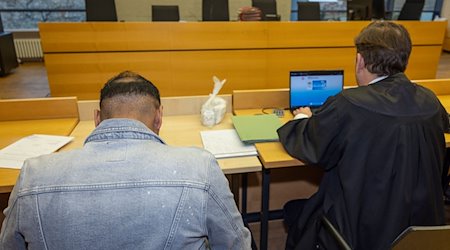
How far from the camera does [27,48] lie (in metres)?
7.08

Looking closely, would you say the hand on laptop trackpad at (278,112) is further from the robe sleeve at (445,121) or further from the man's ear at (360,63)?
the robe sleeve at (445,121)

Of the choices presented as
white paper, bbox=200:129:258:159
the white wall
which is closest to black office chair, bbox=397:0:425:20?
the white wall

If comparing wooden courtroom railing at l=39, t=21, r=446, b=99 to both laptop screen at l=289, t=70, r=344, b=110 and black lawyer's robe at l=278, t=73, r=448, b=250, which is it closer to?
laptop screen at l=289, t=70, r=344, b=110

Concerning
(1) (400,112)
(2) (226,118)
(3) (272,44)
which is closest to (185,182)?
(1) (400,112)

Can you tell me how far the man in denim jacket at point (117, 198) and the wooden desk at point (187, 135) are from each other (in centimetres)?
57

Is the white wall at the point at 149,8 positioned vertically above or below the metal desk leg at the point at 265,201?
above

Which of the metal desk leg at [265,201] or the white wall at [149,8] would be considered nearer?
the metal desk leg at [265,201]

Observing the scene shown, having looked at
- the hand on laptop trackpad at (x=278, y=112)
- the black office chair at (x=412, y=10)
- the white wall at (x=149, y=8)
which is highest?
the white wall at (x=149, y=8)

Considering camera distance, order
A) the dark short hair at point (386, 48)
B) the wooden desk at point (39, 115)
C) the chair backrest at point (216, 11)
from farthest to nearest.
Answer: the chair backrest at point (216, 11)
the wooden desk at point (39, 115)
the dark short hair at point (386, 48)

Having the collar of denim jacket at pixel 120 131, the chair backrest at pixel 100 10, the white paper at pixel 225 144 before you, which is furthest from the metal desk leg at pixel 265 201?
the chair backrest at pixel 100 10

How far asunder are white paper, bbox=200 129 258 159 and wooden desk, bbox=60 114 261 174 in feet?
0.10

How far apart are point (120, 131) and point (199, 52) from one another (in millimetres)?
2751

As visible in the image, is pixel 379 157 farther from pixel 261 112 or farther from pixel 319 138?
pixel 261 112

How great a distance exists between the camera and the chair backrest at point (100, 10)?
4.29 metres
